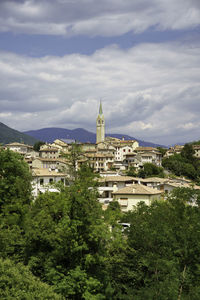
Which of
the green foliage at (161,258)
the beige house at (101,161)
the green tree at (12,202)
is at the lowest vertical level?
the green foliage at (161,258)

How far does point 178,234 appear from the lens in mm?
18328

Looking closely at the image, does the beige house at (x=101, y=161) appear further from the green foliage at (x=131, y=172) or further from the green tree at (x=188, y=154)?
the green tree at (x=188, y=154)

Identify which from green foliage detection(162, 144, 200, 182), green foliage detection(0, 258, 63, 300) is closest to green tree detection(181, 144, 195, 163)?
green foliage detection(162, 144, 200, 182)

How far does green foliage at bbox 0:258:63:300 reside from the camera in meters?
12.2

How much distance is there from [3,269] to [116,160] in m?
100

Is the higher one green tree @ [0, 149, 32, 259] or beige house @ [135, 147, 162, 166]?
beige house @ [135, 147, 162, 166]

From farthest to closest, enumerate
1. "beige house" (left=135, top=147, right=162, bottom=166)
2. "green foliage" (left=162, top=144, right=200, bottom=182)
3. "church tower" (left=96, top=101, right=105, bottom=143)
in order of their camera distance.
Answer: "church tower" (left=96, top=101, right=105, bottom=143)
"beige house" (left=135, top=147, right=162, bottom=166)
"green foliage" (left=162, top=144, right=200, bottom=182)

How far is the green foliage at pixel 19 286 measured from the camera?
12203mm

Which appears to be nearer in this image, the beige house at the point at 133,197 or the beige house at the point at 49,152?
the beige house at the point at 133,197

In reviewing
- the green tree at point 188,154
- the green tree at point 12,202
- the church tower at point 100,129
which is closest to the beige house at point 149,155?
the green tree at point 188,154

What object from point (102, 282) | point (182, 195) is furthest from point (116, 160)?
point (102, 282)

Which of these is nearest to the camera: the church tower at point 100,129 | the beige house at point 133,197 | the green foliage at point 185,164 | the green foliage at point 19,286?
the green foliage at point 19,286

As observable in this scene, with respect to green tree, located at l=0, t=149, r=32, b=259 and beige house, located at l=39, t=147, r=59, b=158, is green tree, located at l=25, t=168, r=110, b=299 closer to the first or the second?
green tree, located at l=0, t=149, r=32, b=259

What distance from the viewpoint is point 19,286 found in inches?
Answer: 501
